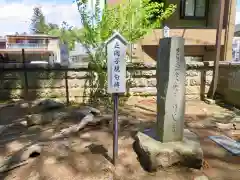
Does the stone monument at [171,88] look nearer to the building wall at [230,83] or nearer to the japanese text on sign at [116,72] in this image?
the japanese text on sign at [116,72]

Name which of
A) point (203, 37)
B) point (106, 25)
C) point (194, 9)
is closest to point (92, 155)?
point (106, 25)

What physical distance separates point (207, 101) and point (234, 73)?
1042mm

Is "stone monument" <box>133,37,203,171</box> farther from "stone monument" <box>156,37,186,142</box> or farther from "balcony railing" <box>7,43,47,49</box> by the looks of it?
"balcony railing" <box>7,43,47,49</box>

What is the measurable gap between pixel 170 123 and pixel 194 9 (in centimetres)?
849

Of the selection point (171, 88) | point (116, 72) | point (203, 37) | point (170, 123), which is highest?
point (203, 37)

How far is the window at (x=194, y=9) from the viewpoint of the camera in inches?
382

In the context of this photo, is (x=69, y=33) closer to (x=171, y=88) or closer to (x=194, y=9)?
(x=171, y=88)

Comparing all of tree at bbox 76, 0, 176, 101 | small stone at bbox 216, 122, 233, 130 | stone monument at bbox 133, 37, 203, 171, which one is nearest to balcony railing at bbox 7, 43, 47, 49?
tree at bbox 76, 0, 176, 101

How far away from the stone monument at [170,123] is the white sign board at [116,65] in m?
0.51

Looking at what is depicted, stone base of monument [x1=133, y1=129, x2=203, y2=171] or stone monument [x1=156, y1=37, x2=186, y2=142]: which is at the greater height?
stone monument [x1=156, y1=37, x2=186, y2=142]

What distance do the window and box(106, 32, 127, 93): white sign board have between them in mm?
8020

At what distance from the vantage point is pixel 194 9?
387 inches

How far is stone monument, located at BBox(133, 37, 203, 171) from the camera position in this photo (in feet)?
8.48

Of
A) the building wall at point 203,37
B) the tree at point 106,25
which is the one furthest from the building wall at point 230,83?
the tree at point 106,25
